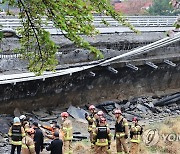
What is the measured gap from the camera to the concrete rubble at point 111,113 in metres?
16.4

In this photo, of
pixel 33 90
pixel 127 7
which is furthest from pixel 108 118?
pixel 127 7

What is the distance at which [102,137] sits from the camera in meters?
11.2

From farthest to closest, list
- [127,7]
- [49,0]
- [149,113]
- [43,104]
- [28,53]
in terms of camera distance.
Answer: [127,7] < [149,113] < [43,104] < [28,53] < [49,0]

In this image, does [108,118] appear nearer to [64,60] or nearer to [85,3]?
[64,60]

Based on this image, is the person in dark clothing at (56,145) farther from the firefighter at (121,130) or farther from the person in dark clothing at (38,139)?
the firefighter at (121,130)

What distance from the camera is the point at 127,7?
5675 centimetres

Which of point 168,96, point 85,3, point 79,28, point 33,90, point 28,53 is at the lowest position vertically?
point 168,96

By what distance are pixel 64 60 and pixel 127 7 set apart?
36917 mm

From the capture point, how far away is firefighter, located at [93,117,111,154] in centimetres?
1115

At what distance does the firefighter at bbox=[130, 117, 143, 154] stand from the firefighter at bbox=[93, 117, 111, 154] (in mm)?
861

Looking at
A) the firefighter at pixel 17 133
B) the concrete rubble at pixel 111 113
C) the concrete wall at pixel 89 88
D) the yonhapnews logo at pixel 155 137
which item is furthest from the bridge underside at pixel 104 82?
the firefighter at pixel 17 133

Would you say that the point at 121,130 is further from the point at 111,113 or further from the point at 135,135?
the point at 111,113

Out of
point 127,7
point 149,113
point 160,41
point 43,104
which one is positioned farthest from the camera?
point 127,7

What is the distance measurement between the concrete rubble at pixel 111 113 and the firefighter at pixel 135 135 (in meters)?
3.38
